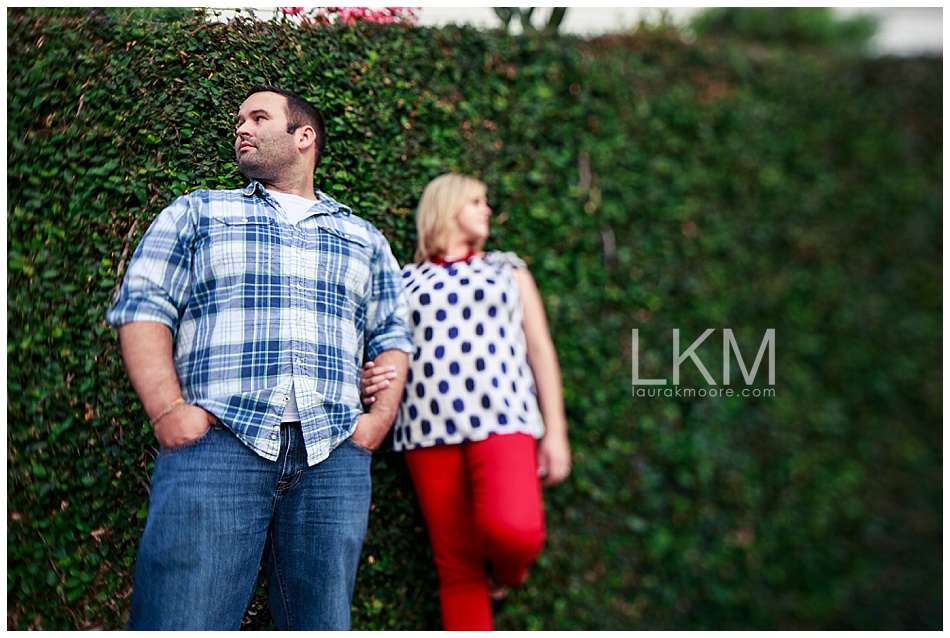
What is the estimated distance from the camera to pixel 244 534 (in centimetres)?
196

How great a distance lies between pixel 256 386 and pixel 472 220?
1060mm

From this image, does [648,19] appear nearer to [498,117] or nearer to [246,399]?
[498,117]

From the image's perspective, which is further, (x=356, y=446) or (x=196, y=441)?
(x=356, y=446)

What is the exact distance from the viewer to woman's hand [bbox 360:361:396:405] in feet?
7.13

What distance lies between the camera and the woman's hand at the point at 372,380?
7.13ft

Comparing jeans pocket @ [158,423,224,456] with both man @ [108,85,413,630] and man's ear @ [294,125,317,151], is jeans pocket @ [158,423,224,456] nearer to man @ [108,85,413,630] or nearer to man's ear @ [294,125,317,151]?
man @ [108,85,413,630]

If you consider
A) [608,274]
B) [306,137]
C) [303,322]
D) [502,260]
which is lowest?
[303,322]

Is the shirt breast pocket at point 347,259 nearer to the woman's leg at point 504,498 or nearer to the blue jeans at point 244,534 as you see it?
the blue jeans at point 244,534

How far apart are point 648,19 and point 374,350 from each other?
2.75 metres

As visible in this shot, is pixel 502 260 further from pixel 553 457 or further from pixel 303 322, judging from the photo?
pixel 303 322

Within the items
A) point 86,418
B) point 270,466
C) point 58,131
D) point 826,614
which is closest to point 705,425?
point 826,614

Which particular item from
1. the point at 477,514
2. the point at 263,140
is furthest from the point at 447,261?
the point at 477,514

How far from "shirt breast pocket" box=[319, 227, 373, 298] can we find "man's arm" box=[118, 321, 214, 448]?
477mm

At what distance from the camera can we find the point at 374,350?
7.23ft
